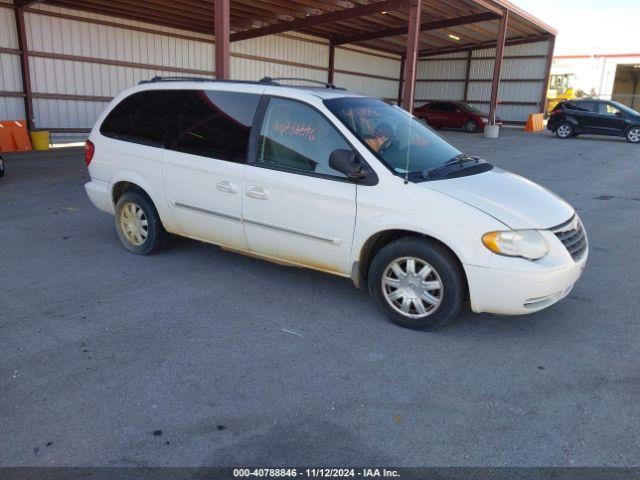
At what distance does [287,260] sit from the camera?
4605mm

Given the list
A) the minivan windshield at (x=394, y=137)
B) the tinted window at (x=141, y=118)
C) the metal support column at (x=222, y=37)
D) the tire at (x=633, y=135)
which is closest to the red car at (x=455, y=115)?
the tire at (x=633, y=135)

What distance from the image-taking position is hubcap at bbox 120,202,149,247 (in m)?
5.55

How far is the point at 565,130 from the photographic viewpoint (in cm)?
2281

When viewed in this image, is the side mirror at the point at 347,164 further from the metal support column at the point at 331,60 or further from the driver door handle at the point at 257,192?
the metal support column at the point at 331,60

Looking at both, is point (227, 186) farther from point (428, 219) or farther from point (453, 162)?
point (453, 162)

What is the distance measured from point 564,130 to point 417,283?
21983 mm

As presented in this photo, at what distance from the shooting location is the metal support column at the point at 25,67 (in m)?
15.1

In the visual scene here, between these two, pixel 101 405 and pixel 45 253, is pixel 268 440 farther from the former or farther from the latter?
pixel 45 253

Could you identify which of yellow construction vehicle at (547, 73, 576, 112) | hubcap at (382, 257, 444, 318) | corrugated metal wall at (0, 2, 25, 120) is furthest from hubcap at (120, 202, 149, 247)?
yellow construction vehicle at (547, 73, 576, 112)

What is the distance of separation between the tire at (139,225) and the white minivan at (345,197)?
0.7 inches

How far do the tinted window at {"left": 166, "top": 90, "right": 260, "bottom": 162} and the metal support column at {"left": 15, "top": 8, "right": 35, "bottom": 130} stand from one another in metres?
13.1

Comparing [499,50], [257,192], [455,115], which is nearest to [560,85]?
[455,115]

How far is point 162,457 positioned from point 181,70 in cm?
1945

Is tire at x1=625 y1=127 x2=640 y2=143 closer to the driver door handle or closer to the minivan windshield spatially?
the minivan windshield
